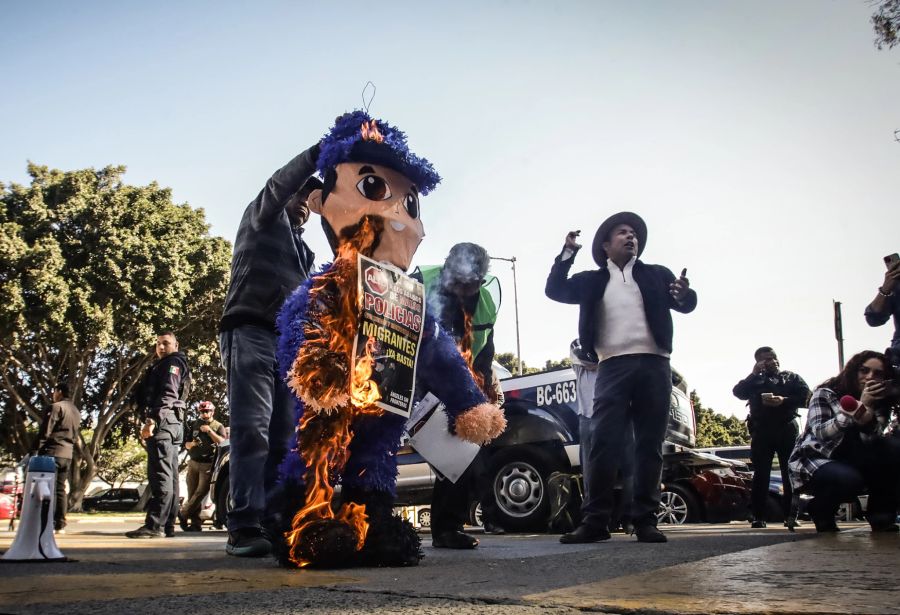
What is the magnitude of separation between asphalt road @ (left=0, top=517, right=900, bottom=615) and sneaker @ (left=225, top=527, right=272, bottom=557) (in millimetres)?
291

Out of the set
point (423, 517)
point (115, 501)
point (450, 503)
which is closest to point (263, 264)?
point (450, 503)

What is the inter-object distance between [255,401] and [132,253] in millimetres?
17782

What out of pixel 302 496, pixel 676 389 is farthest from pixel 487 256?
pixel 676 389

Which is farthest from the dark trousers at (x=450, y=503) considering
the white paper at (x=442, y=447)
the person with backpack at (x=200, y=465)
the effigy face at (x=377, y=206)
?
the person with backpack at (x=200, y=465)

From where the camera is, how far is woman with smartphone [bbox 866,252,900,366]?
542cm

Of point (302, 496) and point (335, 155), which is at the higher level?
point (335, 155)

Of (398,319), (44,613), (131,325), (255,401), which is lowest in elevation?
(44,613)

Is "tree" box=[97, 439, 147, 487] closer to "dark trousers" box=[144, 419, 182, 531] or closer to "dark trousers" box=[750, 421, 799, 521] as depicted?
"dark trousers" box=[144, 419, 182, 531]

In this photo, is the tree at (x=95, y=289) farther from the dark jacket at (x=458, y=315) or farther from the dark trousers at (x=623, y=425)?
the dark trousers at (x=623, y=425)

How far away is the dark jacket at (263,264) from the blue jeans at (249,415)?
81 mm

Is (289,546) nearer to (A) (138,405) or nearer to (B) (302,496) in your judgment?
(B) (302,496)

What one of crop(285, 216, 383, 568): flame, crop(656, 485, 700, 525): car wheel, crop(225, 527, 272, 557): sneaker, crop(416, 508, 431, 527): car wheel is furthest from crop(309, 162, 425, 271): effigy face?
crop(416, 508, 431, 527): car wheel

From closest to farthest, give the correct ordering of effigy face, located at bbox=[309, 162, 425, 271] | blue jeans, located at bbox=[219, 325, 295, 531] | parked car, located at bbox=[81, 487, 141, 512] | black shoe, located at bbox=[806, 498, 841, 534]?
effigy face, located at bbox=[309, 162, 425, 271], blue jeans, located at bbox=[219, 325, 295, 531], black shoe, located at bbox=[806, 498, 841, 534], parked car, located at bbox=[81, 487, 141, 512]

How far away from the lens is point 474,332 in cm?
527
